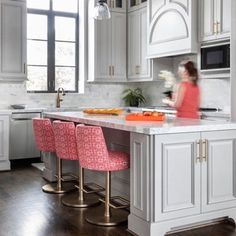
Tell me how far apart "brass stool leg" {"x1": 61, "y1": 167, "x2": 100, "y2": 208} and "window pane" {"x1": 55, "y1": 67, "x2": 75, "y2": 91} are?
3.32m

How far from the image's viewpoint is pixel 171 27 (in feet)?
19.1

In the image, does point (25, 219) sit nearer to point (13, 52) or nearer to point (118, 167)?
point (118, 167)

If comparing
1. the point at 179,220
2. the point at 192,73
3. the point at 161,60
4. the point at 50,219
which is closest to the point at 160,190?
the point at 179,220

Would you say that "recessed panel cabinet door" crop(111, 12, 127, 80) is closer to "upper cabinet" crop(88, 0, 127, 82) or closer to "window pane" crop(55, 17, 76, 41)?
"upper cabinet" crop(88, 0, 127, 82)

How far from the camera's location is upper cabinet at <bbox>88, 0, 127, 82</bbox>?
6.99 meters

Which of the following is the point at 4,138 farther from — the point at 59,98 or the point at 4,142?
the point at 59,98

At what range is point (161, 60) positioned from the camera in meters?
6.73

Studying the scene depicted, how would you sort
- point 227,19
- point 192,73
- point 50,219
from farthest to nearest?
point 227,19, point 192,73, point 50,219

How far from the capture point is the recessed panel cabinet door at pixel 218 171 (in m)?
3.19

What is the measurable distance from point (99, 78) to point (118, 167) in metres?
3.90

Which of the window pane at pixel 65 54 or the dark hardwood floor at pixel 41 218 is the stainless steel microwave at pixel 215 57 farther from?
the window pane at pixel 65 54

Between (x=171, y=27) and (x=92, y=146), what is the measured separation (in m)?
3.14

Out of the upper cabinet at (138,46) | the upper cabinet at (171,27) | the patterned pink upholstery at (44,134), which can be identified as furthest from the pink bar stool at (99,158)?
the upper cabinet at (138,46)

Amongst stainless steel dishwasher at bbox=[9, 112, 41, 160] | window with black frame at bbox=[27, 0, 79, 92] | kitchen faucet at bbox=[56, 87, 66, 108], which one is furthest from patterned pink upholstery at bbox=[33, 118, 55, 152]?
window with black frame at bbox=[27, 0, 79, 92]
